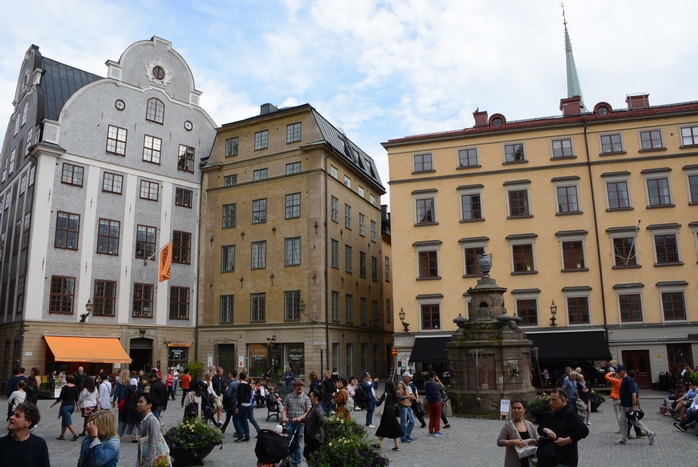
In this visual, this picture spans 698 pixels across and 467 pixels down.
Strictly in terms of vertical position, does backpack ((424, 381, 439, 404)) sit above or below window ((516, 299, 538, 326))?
below

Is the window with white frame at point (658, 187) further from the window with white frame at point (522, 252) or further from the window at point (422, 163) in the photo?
the window at point (422, 163)

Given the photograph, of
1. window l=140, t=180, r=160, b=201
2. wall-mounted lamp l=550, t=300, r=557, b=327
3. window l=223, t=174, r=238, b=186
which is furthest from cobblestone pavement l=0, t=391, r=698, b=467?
window l=223, t=174, r=238, b=186

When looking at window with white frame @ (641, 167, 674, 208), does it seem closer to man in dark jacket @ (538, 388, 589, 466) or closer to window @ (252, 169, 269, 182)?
window @ (252, 169, 269, 182)

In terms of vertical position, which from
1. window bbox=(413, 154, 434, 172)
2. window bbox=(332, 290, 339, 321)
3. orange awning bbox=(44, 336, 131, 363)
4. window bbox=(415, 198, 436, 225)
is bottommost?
orange awning bbox=(44, 336, 131, 363)

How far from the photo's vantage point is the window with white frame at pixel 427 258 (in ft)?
123

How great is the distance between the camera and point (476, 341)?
2180 centimetres

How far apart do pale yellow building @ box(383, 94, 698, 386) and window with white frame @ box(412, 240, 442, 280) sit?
0.21 feet

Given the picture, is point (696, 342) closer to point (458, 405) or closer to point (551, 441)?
point (458, 405)

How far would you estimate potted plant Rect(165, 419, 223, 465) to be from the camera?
475 inches

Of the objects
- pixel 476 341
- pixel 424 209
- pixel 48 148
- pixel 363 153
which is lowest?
pixel 476 341

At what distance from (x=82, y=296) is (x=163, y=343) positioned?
5987 mm

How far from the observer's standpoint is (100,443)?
670cm

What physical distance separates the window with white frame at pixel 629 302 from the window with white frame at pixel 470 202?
9058 millimetres

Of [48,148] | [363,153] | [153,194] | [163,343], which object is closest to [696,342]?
[363,153]
